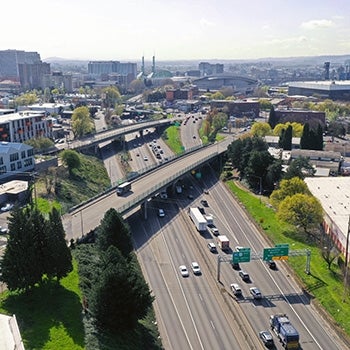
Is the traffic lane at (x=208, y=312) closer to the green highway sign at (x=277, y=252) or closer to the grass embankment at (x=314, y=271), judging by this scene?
the green highway sign at (x=277, y=252)

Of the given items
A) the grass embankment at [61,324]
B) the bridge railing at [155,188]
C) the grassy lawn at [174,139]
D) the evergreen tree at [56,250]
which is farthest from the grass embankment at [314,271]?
the grassy lawn at [174,139]

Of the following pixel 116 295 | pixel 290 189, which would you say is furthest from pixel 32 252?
pixel 290 189

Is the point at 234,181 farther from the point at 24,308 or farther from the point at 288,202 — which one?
the point at 24,308

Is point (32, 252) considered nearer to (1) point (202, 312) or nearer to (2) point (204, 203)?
(1) point (202, 312)

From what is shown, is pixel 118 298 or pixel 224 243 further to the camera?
pixel 224 243

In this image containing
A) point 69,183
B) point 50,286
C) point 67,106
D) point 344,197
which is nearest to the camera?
point 50,286

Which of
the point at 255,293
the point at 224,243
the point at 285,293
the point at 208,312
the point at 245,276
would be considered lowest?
the point at 285,293

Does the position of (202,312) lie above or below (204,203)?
above

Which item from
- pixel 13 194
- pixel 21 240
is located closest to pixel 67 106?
pixel 13 194
